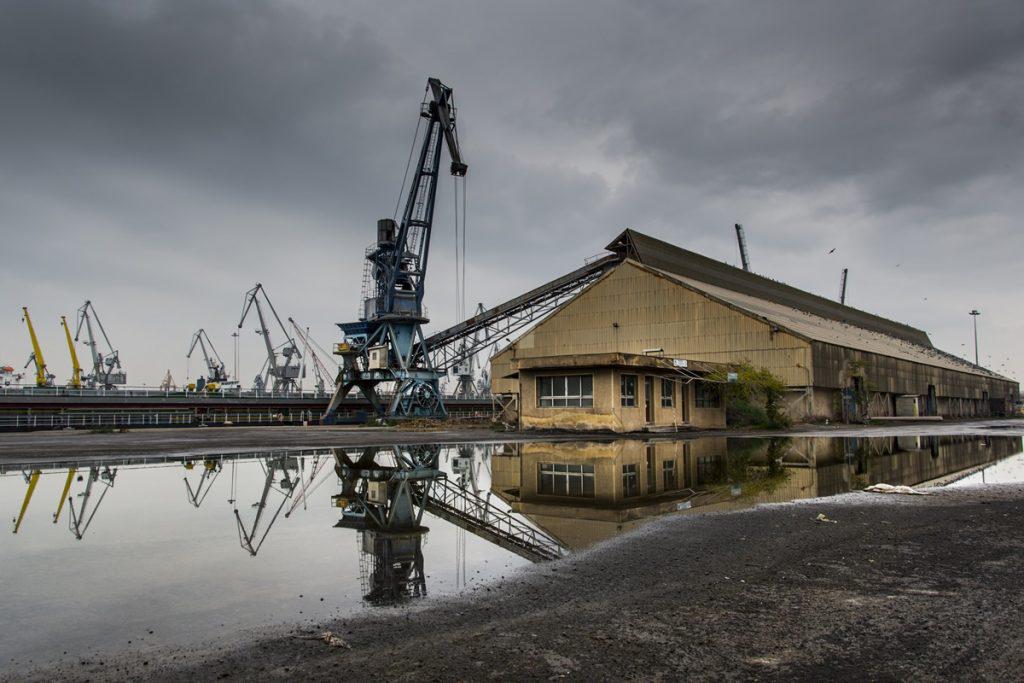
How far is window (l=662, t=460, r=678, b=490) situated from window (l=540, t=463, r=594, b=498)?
1440 millimetres

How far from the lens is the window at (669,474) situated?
12.4 metres

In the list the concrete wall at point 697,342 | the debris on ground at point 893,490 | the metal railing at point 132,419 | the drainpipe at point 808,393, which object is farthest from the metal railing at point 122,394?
the debris on ground at point 893,490

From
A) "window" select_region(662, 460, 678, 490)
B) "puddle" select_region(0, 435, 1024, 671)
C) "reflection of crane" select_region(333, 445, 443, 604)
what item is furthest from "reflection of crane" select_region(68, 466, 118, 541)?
"window" select_region(662, 460, 678, 490)

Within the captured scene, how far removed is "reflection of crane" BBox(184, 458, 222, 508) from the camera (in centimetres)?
1119

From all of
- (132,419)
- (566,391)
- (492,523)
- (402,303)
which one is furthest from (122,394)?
(492,523)

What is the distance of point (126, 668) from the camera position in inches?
157

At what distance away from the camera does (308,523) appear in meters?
8.74

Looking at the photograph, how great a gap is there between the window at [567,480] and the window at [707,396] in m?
21.1

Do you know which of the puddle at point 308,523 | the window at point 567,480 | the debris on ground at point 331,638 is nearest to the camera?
the debris on ground at point 331,638

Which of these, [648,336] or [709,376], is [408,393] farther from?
[709,376]

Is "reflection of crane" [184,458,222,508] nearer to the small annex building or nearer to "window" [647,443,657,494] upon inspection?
"window" [647,443,657,494]

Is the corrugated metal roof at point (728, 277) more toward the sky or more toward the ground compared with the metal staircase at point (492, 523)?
more toward the sky

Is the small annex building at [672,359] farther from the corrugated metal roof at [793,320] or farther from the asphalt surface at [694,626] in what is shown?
the asphalt surface at [694,626]

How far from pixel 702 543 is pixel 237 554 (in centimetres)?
499
